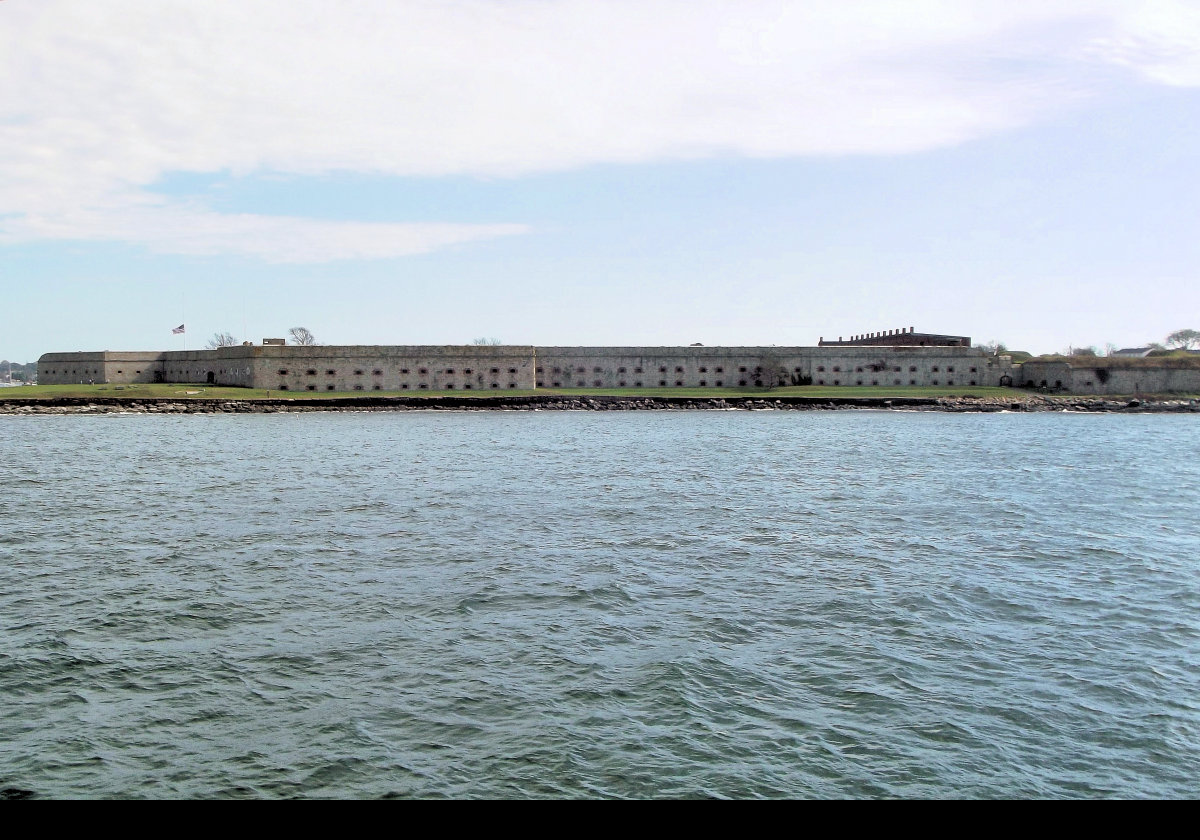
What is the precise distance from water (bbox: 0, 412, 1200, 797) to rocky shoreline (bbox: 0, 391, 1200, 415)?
45244mm

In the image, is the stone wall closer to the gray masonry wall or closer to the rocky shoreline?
the gray masonry wall

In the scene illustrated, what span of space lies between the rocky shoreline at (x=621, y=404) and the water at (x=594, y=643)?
45.2 meters

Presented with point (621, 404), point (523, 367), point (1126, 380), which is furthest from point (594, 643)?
point (1126, 380)

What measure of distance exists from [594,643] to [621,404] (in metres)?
66.9

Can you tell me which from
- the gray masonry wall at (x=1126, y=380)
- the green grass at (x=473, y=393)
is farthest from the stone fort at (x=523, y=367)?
the gray masonry wall at (x=1126, y=380)

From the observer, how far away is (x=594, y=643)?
11594 mm

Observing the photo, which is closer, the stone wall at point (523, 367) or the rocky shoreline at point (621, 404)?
the rocky shoreline at point (621, 404)

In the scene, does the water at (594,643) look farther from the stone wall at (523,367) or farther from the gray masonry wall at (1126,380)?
the gray masonry wall at (1126,380)

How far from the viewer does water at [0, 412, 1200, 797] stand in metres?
8.27

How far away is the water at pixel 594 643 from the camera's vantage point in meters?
8.27

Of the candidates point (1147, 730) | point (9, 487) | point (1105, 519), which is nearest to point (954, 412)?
point (1105, 519)
